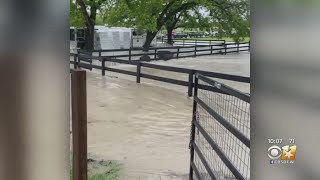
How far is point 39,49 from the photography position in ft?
4.00

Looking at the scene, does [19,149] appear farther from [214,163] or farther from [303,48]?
[214,163]

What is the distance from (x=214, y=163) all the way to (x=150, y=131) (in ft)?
10.0

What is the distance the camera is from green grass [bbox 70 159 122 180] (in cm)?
398

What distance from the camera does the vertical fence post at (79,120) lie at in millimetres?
1784

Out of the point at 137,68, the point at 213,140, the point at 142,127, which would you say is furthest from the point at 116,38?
the point at 213,140

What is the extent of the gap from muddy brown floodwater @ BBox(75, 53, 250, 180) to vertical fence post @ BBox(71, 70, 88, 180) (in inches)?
92.0

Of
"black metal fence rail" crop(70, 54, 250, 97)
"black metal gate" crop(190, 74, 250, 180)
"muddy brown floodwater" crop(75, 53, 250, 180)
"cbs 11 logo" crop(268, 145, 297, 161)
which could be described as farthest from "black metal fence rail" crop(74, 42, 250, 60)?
"cbs 11 logo" crop(268, 145, 297, 161)

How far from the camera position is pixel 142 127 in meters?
6.96

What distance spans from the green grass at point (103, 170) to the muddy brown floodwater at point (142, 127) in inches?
4.2

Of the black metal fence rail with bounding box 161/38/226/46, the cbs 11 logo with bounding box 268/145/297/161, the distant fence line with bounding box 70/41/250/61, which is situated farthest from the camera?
the black metal fence rail with bounding box 161/38/226/46

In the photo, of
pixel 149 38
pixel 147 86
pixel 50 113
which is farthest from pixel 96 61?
pixel 50 113

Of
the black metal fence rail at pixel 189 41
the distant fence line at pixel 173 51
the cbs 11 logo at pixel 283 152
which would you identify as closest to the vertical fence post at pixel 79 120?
the cbs 11 logo at pixel 283 152

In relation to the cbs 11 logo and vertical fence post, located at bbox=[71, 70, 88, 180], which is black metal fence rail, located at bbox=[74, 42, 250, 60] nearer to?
vertical fence post, located at bbox=[71, 70, 88, 180]

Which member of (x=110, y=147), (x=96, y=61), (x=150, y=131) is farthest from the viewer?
(x=96, y=61)
